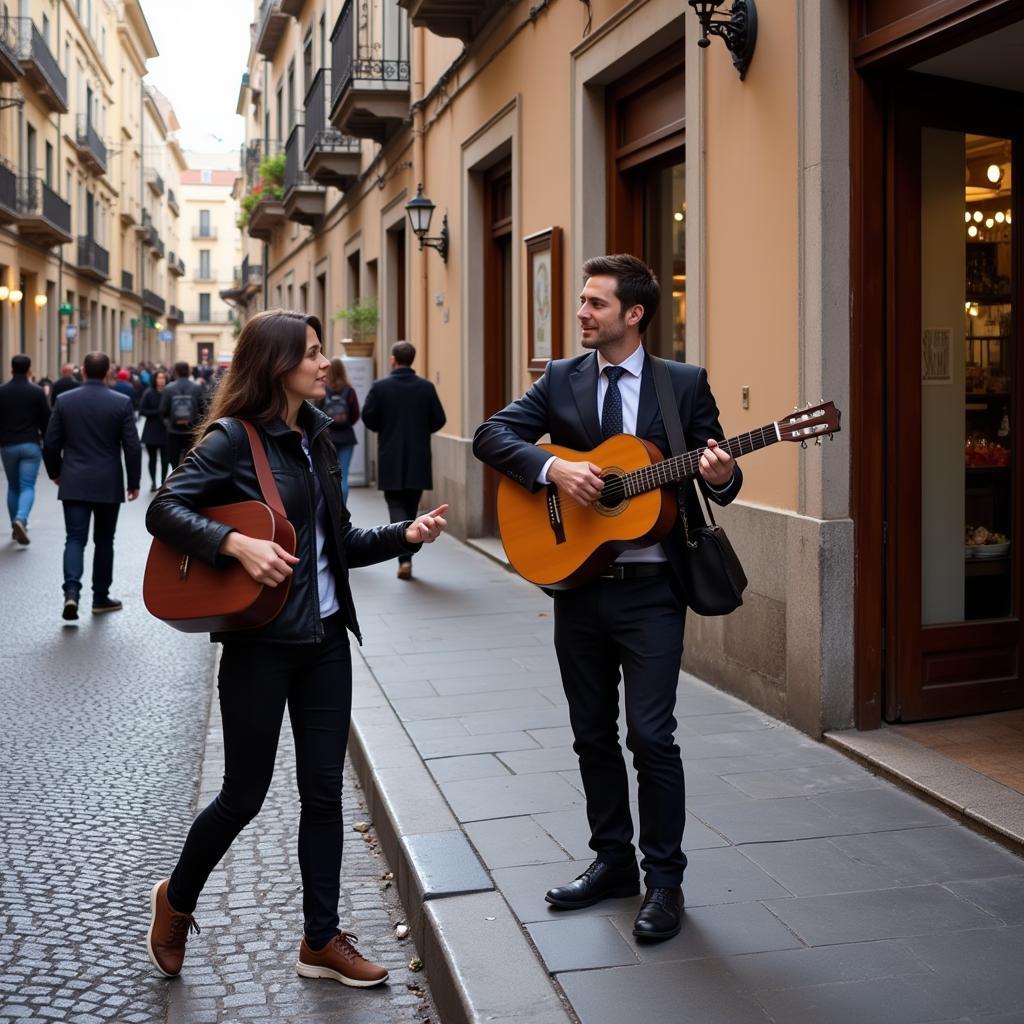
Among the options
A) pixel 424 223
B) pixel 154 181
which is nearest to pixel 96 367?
pixel 424 223

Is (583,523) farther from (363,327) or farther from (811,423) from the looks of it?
(363,327)

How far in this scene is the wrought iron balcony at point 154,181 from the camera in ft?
223

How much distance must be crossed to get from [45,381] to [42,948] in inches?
1153

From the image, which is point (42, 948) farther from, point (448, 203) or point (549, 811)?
point (448, 203)

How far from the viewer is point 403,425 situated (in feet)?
39.4

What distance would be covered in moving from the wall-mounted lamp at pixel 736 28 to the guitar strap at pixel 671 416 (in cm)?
305

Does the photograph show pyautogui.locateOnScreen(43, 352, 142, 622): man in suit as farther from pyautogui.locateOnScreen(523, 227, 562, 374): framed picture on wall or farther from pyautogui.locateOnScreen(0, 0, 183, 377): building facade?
pyautogui.locateOnScreen(0, 0, 183, 377): building facade

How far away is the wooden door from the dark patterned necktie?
7.58 feet

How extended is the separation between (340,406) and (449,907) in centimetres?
1140

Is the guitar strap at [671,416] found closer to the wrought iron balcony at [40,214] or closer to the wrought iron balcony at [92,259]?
the wrought iron balcony at [40,214]

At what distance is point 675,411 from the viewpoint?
13.5 feet

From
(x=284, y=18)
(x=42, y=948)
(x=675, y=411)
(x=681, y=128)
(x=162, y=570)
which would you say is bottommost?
(x=42, y=948)

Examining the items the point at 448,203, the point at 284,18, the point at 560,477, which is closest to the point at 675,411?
the point at 560,477

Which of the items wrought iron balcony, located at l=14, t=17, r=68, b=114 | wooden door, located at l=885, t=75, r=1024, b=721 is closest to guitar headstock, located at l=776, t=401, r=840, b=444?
wooden door, located at l=885, t=75, r=1024, b=721
